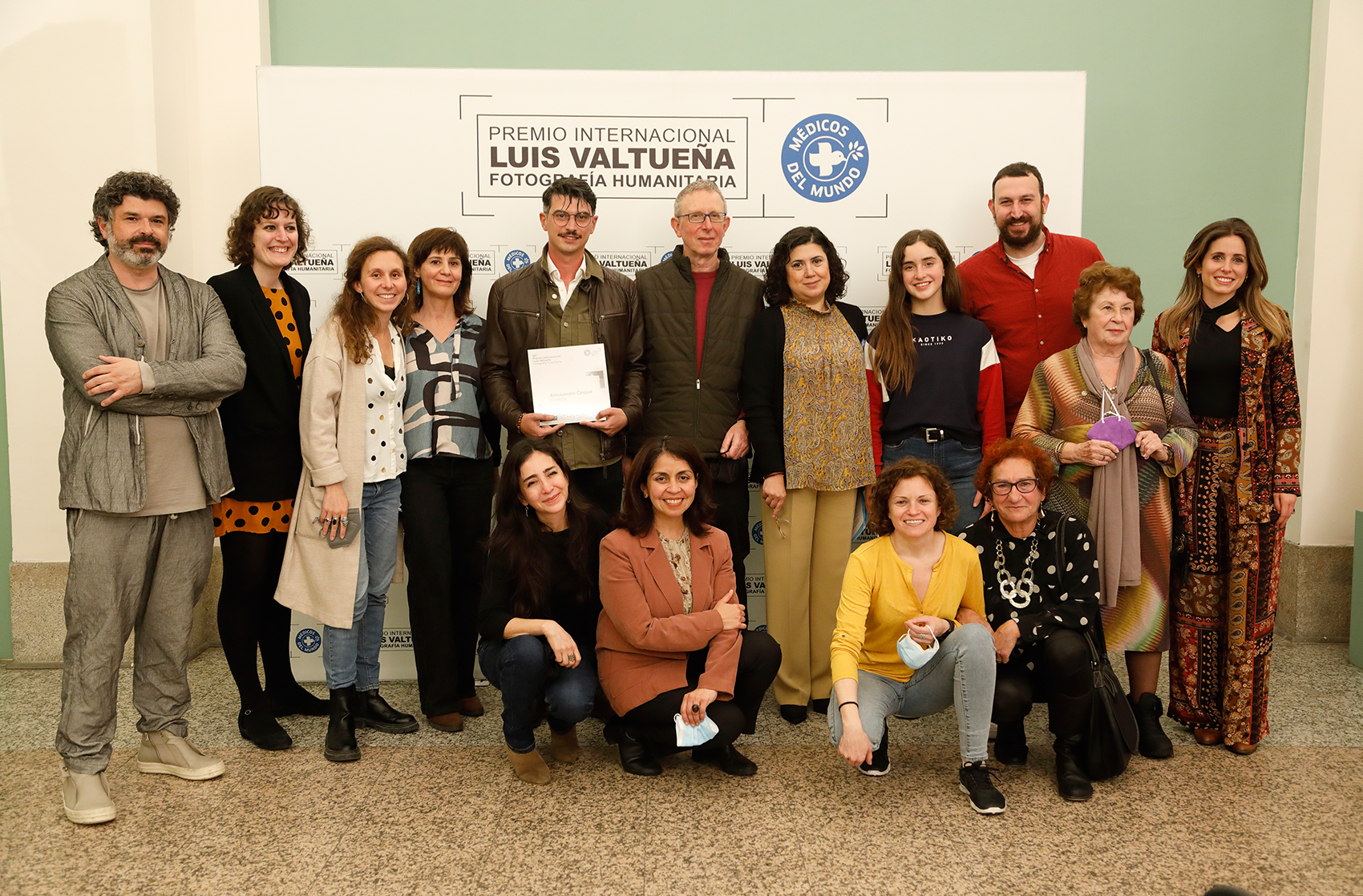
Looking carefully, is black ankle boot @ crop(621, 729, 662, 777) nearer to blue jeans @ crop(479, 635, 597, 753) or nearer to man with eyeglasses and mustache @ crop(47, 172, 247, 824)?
blue jeans @ crop(479, 635, 597, 753)

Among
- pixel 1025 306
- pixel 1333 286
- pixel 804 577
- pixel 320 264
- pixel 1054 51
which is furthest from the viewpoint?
pixel 1054 51

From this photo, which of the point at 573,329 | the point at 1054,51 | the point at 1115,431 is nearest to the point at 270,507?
the point at 573,329

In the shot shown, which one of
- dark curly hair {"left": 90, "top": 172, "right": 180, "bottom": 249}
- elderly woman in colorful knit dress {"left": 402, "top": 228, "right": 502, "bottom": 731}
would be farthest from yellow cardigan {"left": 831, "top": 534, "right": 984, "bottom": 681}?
dark curly hair {"left": 90, "top": 172, "right": 180, "bottom": 249}

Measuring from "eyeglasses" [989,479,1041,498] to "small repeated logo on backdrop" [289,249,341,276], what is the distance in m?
2.79

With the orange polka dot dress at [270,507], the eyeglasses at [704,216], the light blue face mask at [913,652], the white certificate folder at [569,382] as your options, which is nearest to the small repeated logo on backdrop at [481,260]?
the white certificate folder at [569,382]

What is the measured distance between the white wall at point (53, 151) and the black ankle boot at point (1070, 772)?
14.2 feet

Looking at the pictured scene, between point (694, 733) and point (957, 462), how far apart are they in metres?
Result: 1.40

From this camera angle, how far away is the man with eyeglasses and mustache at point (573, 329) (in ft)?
10.6

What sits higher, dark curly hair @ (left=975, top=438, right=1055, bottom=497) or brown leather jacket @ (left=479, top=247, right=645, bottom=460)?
brown leather jacket @ (left=479, top=247, right=645, bottom=460)

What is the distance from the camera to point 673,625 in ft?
8.71

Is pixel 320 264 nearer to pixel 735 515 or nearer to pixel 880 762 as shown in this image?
pixel 735 515

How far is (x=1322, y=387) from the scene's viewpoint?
435cm

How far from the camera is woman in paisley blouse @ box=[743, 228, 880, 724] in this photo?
10.6 ft

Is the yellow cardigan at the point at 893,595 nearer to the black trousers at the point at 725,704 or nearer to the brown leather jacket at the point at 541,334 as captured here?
the black trousers at the point at 725,704
